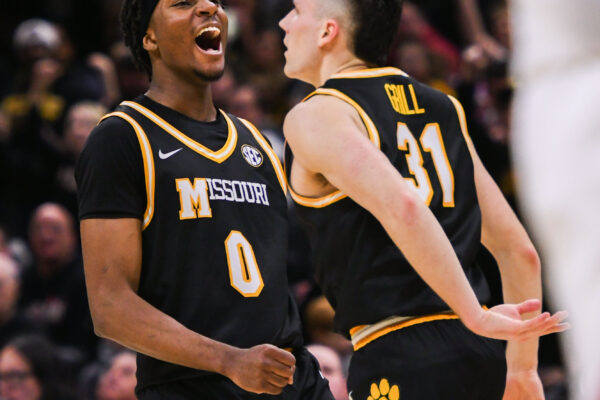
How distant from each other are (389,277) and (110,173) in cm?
104

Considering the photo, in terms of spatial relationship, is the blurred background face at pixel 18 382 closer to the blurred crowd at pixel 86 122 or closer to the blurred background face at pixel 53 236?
the blurred crowd at pixel 86 122

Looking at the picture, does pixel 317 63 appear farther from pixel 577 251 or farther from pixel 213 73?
pixel 577 251

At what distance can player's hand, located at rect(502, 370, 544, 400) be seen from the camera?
12.6 ft

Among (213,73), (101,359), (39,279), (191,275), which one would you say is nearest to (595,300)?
(191,275)

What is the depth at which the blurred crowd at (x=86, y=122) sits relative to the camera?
23.3 ft

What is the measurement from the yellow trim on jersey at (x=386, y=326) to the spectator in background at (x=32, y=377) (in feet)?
12.9

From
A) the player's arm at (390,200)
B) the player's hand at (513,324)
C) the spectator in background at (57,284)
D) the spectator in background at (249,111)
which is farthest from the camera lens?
the spectator in background at (249,111)

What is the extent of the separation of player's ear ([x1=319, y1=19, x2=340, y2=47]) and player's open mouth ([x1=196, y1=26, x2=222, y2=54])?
0.42 m

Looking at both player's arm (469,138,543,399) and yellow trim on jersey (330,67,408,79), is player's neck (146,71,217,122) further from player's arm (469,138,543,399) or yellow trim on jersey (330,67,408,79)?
player's arm (469,138,543,399)

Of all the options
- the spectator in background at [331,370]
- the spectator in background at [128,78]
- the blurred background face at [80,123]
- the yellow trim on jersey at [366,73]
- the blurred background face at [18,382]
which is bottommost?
the blurred background face at [18,382]

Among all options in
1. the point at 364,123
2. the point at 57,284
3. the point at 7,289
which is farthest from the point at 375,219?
the point at 57,284

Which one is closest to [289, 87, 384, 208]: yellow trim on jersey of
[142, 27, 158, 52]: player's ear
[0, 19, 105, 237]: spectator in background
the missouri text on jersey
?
the missouri text on jersey

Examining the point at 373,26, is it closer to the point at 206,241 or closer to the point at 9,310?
the point at 206,241

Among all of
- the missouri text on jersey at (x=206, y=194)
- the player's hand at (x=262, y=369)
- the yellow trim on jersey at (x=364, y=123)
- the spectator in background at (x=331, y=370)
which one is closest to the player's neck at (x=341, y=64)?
the yellow trim on jersey at (x=364, y=123)
